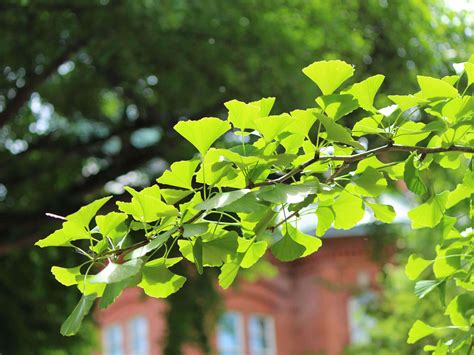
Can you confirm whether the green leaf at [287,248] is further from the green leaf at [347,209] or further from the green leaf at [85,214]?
the green leaf at [85,214]

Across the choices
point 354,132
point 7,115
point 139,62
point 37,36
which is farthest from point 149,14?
point 354,132

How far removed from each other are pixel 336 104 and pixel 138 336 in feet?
63.4

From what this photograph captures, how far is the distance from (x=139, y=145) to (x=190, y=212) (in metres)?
7.82

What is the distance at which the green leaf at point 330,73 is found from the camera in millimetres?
1576

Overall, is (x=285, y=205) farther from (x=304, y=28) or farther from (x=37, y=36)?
(x=37, y=36)

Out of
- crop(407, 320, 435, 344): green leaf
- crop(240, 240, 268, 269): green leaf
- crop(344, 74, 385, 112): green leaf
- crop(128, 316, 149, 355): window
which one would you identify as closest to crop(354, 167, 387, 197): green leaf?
crop(344, 74, 385, 112): green leaf

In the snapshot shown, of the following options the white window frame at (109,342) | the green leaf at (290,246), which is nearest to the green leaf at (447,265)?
the green leaf at (290,246)

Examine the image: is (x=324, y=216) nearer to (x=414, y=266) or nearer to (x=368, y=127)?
(x=368, y=127)

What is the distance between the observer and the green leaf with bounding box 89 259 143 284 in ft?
4.36

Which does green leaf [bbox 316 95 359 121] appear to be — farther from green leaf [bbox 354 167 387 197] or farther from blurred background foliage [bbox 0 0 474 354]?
blurred background foliage [bbox 0 0 474 354]

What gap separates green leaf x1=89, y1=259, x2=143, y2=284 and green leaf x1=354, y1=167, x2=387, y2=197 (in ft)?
1.47

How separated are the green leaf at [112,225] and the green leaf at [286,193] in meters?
0.24

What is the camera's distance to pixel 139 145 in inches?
366

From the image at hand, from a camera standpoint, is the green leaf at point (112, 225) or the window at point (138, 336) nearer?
the green leaf at point (112, 225)
